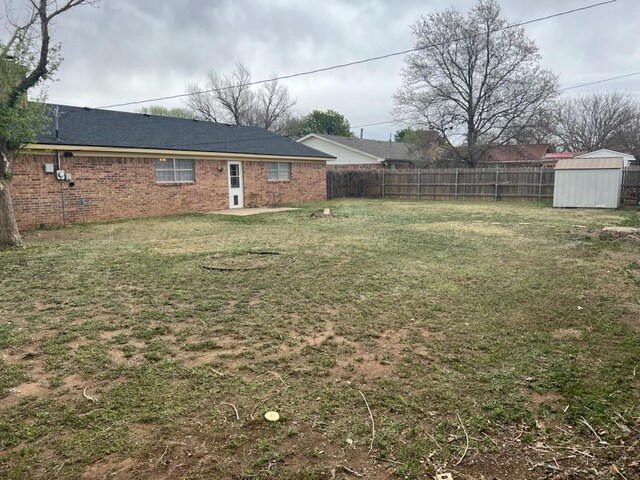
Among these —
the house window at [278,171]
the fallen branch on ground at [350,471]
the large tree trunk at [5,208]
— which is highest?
the house window at [278,171]

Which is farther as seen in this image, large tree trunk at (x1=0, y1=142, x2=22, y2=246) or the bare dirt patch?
large tree trunk at (x1=0, y1=142, x2=22, y2=246)

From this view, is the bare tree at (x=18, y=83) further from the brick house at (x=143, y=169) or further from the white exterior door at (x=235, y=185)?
the white exterior door at (x=235, y=185)

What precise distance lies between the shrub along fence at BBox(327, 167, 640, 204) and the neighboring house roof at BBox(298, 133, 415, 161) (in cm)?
559

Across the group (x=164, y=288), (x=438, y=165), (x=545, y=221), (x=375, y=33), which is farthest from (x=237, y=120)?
(x=164, y=288)

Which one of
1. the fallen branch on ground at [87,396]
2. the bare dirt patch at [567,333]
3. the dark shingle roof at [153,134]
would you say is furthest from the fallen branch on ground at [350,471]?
the dark shingle roof at [153,134]

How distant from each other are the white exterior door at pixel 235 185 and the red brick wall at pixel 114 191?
0.26m

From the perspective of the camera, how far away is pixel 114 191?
14.0m

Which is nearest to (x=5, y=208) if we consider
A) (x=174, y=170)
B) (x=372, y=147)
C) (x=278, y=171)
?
(x=174, y=170)

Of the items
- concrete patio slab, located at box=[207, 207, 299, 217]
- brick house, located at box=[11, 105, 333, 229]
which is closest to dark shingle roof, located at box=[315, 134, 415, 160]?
brick house, located at box=[11, 105, 333, 229]

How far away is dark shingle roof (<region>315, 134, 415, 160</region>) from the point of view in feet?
106

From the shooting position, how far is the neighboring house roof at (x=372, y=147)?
31.9 meters

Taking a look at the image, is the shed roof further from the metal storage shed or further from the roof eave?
the roof eave

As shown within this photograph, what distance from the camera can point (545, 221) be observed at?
44.1ft

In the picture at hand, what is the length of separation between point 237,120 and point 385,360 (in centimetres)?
4640
